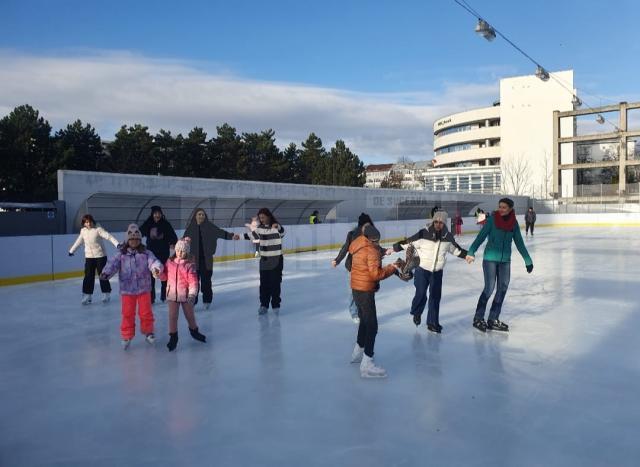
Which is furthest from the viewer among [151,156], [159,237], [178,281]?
[151,156]

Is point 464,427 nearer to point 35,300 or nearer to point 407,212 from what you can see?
point 35,300

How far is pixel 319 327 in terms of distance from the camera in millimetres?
6363

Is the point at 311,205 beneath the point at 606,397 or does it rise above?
above

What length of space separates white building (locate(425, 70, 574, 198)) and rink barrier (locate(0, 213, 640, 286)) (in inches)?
1406

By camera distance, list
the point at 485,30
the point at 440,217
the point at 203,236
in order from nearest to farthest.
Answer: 1. the point at 440,217
2. the point at 203,236
3. the point at 485,30

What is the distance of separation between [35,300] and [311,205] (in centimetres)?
1469

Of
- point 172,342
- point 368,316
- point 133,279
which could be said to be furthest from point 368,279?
point 133,279

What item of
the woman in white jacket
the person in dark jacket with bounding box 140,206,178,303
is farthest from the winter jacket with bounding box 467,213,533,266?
the woman in white jacket

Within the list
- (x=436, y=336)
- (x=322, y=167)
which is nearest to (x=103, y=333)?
(x=436, y=336)

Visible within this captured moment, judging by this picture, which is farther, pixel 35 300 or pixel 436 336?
pixel 35 300

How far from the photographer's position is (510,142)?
206ft

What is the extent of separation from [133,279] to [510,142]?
6357cm

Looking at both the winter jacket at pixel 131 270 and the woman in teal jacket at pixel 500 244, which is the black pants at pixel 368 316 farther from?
the winter jacket at pixel 131 270

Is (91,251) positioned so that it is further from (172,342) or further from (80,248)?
(80,248)
